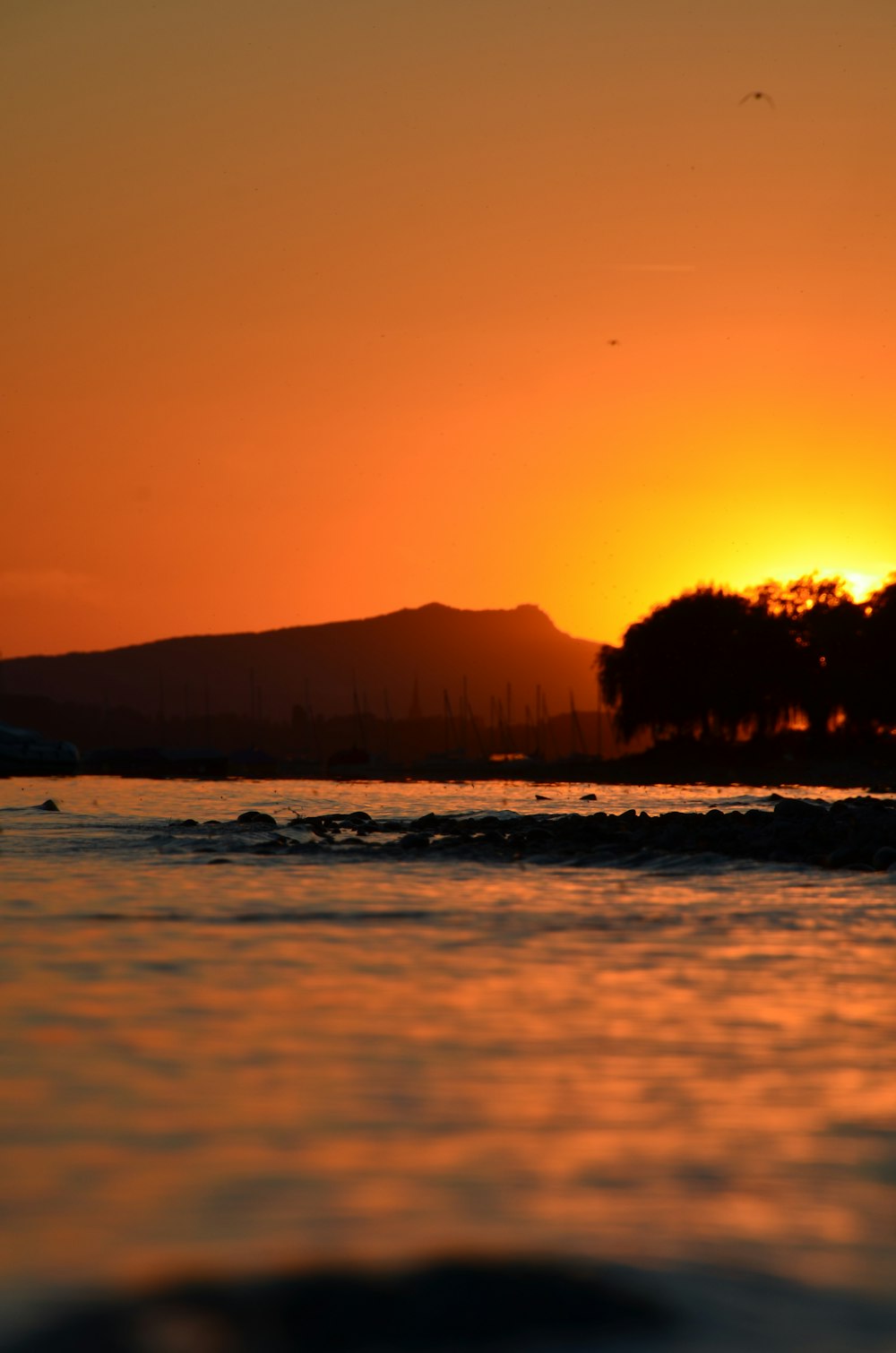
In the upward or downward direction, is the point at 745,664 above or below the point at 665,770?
above

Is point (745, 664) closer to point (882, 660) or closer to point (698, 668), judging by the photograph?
point (698, 668)

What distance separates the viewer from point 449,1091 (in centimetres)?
709

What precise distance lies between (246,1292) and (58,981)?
633cm

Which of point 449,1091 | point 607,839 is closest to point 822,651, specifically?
point 607,839

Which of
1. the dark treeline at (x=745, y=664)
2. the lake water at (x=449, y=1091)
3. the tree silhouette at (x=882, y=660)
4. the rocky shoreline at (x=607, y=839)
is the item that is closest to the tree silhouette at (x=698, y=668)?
the dark treeline at (x=745, y=664)

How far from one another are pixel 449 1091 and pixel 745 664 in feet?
241

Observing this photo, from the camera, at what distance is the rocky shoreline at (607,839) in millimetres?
22188

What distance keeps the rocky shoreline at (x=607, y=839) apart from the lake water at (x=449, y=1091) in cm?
647

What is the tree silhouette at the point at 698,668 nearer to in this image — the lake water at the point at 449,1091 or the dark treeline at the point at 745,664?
the dark treeline at the point at 745,664

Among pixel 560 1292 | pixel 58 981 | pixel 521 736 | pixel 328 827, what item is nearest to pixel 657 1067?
pixel 560 1292

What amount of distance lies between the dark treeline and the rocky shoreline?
47.0 metres

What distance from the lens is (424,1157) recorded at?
235 inches

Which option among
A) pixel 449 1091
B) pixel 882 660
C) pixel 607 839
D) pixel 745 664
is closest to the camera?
pixel 449 1091

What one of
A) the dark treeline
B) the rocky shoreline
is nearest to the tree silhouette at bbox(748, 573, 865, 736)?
the dark treeline
